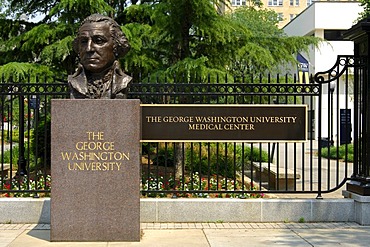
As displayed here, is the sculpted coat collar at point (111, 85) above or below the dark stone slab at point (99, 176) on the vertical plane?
above

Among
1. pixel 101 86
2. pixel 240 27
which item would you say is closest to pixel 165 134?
pixel 101 86

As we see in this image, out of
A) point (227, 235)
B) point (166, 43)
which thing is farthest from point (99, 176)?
point (166, 43)

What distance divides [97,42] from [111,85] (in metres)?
0.64

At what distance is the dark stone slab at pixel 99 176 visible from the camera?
755 cm

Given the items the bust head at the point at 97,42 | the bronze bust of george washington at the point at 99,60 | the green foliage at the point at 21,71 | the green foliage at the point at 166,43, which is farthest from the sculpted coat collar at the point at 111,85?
the green foliage at the point at 21,71

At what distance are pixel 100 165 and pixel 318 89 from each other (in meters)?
3.90

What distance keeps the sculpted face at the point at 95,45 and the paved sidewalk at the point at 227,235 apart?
252 cm

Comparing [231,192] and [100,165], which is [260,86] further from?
[100,165]

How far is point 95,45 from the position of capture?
7.81 meters

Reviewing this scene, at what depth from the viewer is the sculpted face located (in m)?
7.76

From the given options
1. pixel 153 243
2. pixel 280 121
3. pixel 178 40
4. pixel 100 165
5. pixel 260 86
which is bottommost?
pixel 153 243

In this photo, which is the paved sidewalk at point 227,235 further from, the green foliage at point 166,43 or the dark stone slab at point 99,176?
the green foliage at point 166,43

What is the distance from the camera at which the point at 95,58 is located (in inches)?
308

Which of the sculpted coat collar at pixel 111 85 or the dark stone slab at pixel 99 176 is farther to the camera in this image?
the sculpted coat collar at pixel 111 85
